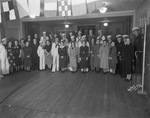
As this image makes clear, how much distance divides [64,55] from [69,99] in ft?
11.0

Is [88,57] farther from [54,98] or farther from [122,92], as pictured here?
[54,98]

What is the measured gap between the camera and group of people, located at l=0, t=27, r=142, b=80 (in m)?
6.47

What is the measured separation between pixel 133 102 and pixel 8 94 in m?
3.34

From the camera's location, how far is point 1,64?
6512 millimetres

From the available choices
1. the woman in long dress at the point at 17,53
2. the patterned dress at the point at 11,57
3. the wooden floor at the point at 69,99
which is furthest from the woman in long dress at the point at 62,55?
the patterned dress at the point at 11,57

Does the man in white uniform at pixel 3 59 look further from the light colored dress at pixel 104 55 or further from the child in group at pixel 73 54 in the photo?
the light colored dress at pixel 104 55

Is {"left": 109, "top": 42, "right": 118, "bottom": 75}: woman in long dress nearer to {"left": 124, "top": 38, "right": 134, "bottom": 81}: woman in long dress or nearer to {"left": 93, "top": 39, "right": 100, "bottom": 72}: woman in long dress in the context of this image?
{"left": 93, "top": 39, "right": 100, "bottom": 72}: woman in long dress

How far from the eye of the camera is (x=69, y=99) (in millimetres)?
3881

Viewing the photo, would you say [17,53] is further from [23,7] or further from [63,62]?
[23,7]

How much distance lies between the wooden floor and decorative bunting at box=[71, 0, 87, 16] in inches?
90.3

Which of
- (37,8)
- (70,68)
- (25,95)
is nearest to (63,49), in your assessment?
(70,68)

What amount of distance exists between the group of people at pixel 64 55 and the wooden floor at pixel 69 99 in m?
1.33

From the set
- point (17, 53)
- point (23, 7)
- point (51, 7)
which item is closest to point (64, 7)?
point (51, 7)

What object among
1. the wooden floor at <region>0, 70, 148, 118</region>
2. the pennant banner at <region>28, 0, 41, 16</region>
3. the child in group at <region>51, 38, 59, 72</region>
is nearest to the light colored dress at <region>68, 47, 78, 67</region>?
the child in group at <region>51, 38, 59, 72</region>
